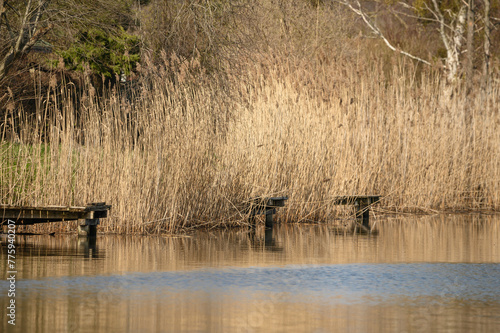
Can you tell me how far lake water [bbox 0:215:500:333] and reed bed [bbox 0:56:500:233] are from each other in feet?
2.34

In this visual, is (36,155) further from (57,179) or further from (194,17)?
(194,17)

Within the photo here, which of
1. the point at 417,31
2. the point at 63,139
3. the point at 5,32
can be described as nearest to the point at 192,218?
the point at 63,139

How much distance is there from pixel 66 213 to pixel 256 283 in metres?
3.95

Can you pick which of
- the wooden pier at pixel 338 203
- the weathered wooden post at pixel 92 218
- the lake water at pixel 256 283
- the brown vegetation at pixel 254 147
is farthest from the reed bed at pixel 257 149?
the lake water at pixel 256 283

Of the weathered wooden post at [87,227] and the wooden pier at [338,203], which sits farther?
the wooden pier at [338,203]

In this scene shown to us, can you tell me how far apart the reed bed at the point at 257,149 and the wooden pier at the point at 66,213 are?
54cm

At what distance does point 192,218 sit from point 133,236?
3.82ft

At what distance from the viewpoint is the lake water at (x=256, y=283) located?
20.3 feet

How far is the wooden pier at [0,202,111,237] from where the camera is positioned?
10961 millimetres

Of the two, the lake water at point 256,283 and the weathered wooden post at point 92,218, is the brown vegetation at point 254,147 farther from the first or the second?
the lake water at point 256,283

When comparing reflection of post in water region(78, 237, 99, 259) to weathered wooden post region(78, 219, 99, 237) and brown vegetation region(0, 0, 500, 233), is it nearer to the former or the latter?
weathered wooden post region(78, 219, 99, 237)

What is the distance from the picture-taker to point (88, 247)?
10320 mm

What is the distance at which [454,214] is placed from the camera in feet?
51.9

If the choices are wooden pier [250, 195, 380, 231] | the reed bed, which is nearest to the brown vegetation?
the reed bed
